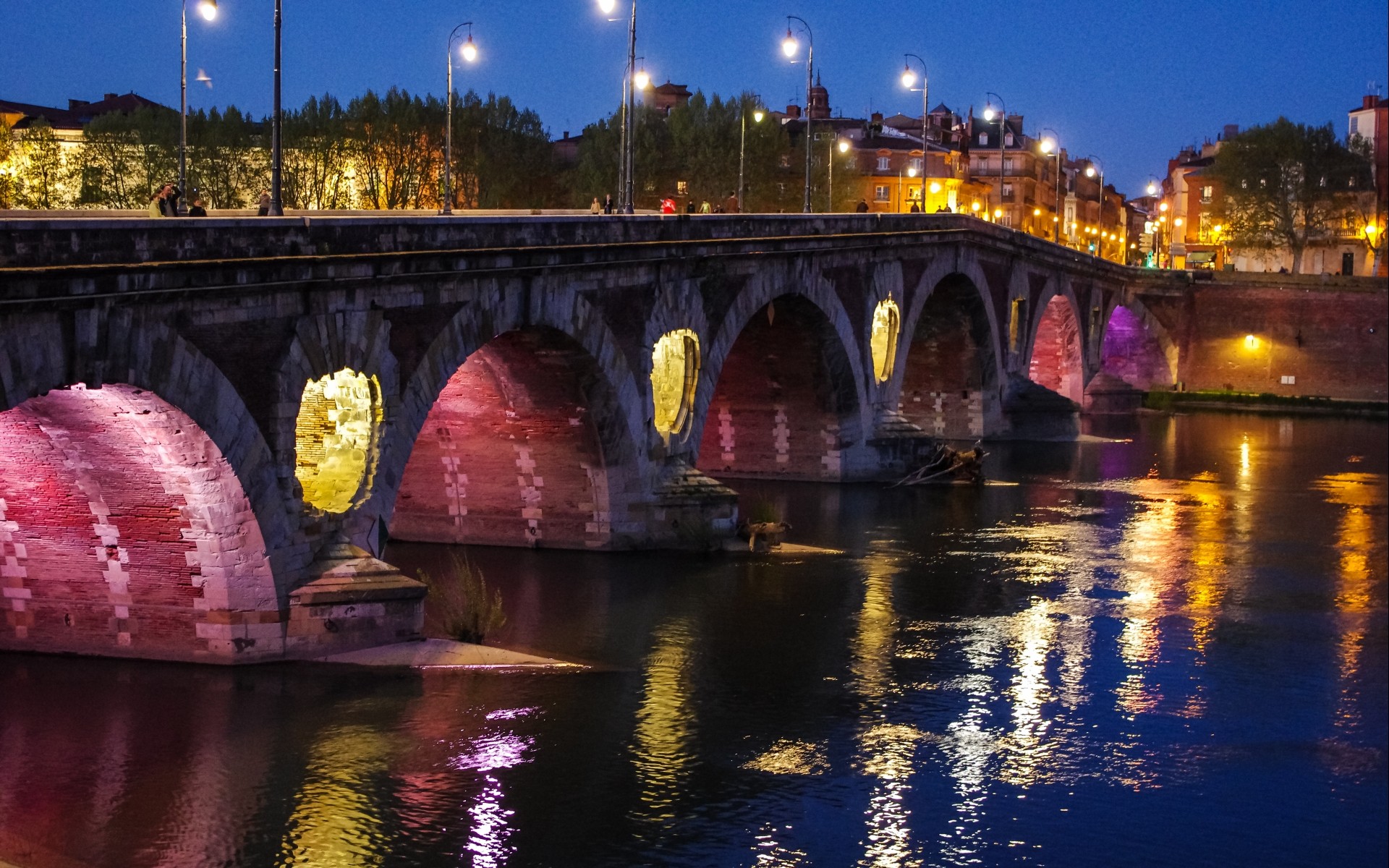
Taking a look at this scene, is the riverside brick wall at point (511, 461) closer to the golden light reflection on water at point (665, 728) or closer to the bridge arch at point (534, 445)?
the bridge arch at point (534, 445)

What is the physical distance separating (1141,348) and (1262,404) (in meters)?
9.72

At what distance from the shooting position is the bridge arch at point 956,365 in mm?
53719

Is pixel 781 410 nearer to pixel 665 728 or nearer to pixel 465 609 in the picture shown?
pixel 465 609

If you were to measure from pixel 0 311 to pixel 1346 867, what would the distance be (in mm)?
13253

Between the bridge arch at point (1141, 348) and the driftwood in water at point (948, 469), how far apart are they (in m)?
37.2

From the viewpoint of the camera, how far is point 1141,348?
8125cm

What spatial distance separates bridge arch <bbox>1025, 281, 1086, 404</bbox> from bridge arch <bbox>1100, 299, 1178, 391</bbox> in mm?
9500

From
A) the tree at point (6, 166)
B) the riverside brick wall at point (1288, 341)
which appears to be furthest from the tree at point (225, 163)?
the riverside brick wall at point (1288, 341)

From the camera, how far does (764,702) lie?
21969 millimetres

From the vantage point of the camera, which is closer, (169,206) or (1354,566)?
(169,206)

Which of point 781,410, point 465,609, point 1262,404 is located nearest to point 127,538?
point 465,609

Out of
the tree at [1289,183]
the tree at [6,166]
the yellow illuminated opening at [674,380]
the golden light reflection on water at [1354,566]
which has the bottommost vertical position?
the golden light reflection on water at [1354,566]

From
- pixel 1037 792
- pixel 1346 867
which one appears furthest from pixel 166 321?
pixel 1346 867

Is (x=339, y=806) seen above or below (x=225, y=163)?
below
